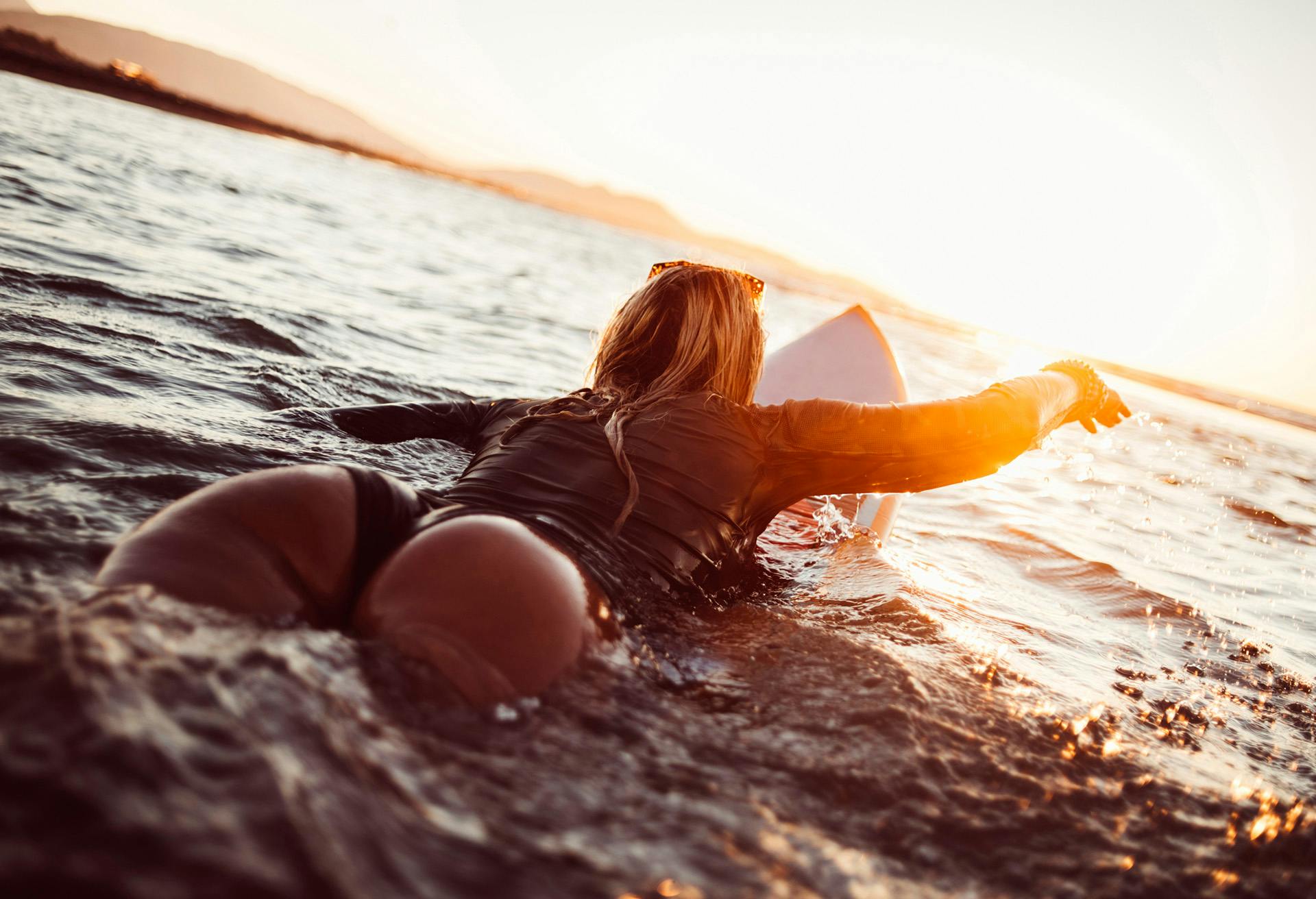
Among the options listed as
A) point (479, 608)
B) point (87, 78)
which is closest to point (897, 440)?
point (479, 608)

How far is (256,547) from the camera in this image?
1.71 m

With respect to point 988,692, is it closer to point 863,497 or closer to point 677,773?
point 677,773

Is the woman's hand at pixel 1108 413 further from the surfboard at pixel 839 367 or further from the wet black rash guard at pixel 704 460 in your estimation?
the surfboard at pixel 839 367

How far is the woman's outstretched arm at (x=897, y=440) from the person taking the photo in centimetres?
252

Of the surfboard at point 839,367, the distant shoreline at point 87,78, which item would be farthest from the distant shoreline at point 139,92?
the surfboard at point 839,367

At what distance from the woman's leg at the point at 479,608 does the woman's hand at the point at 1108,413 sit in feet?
8.75

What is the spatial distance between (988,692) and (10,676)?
2681mm

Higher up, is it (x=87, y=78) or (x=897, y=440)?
(x=87, y=78)

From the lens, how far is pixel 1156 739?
287 cm

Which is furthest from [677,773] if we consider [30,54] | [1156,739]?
[30,54]

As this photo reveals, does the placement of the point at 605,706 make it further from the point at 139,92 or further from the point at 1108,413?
the point at 139,92

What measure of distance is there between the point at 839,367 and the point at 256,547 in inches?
189

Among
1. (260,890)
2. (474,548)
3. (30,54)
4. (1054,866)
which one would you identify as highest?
(30,54)

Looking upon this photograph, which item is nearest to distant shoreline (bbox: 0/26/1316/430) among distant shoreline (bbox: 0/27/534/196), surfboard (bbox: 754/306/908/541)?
distant shoreline (bbox: 0/27/534/196)
